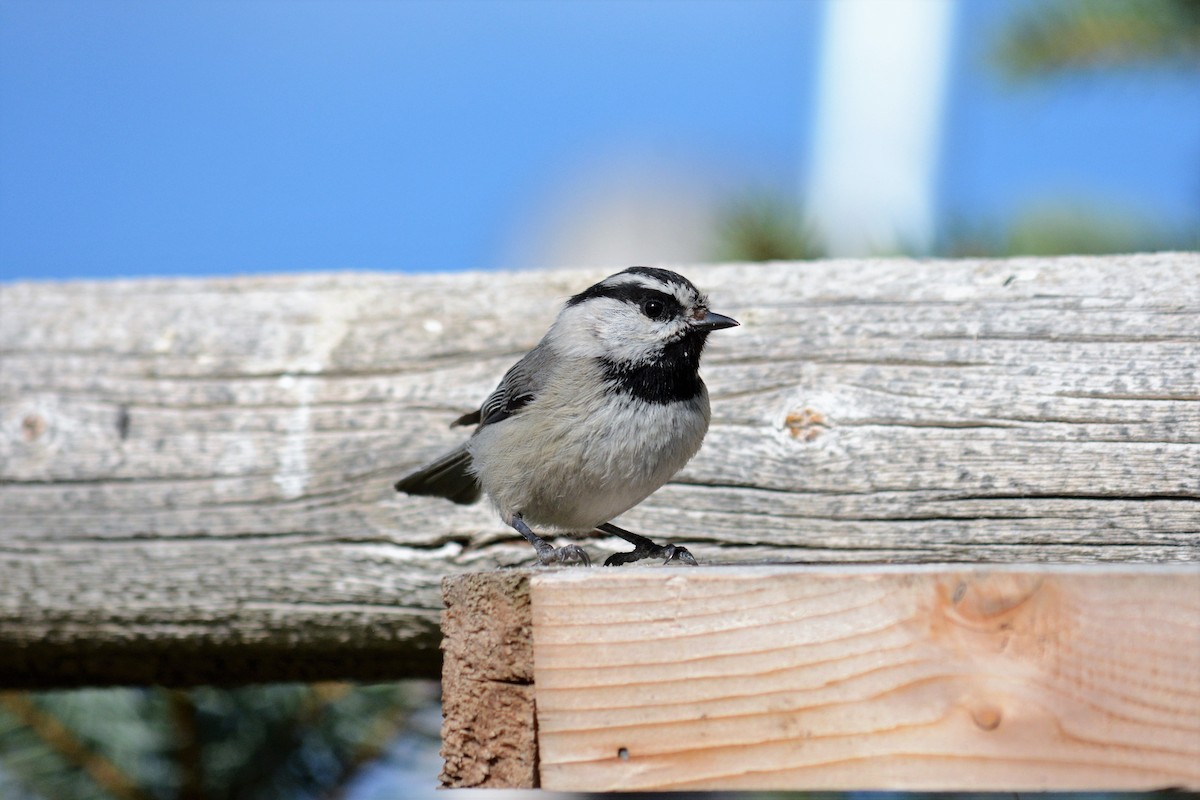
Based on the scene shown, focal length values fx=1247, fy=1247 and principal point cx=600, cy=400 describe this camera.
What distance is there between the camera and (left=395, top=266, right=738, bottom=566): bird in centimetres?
287

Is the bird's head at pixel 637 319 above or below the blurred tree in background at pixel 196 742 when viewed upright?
above

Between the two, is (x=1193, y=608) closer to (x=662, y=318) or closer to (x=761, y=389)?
(x=761, y=389)

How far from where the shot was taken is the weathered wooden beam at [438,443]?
110 inches

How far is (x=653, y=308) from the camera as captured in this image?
3.12 meters

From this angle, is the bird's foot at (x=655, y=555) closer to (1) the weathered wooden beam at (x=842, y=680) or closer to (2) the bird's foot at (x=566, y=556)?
(2) the bird's foot at (x=566, y=556)

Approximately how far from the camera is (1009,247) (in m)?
3.46

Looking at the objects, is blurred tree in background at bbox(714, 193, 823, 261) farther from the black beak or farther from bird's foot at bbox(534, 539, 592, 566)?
bird's foot at bbox(534, 539, 592, 566)

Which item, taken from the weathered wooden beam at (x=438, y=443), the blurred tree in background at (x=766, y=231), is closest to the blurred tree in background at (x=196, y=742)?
the weathered wooden beam at (x=438, y=443)

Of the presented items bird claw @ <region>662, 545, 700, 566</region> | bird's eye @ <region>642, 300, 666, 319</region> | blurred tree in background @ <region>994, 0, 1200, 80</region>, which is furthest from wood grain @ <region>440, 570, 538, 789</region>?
blurred tree in background @ <region>994, 0, 1200, 80</region>

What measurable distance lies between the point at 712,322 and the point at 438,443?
74cm

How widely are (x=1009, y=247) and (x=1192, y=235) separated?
1.58 feet

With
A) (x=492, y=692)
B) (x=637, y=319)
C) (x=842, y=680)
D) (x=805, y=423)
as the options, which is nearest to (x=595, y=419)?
(x=637, y=319)

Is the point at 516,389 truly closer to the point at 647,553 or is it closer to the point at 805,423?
the point at 647,553

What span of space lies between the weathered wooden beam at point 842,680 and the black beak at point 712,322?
117 centimetres
